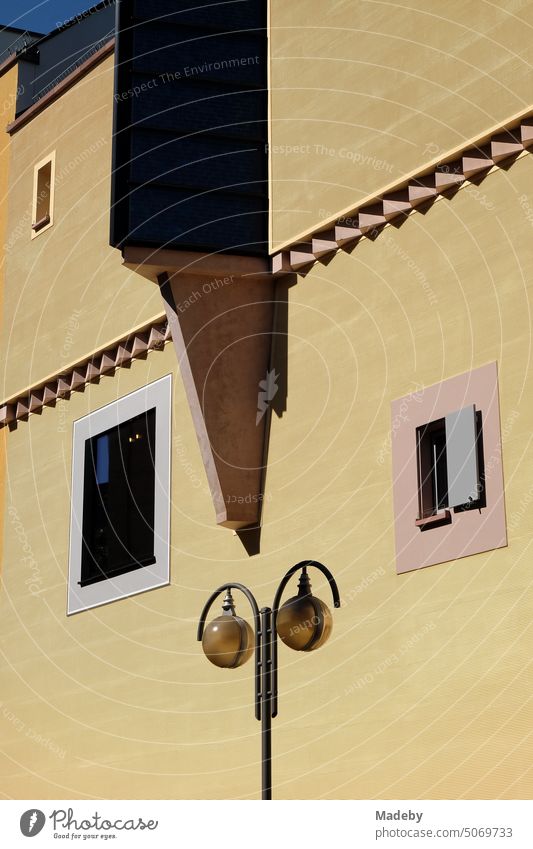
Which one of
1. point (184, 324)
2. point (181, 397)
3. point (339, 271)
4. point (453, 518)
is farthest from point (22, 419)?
point (453, 518)

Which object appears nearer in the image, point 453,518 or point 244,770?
point 453,518

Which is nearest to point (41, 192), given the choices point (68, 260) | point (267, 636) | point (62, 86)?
point (62, 86)

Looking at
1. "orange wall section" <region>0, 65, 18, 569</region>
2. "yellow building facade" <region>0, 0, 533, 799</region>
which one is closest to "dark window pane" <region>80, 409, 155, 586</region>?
"yellow building facade" <region>0, 0, 533, 799</region>

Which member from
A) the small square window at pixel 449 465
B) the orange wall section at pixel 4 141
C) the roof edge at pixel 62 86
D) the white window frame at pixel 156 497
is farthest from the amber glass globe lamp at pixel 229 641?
the orange wall section at pixel 4 141

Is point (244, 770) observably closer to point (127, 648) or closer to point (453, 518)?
point (127, 648)

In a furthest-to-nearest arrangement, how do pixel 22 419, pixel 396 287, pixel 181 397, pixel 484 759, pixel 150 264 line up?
pixel 22 419 < pixel 181 397 < pixel 150 264 < pixel 396 287 < pixel 484 759

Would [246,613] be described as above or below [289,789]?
above

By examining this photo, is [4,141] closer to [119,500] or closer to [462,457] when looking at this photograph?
[119,500]

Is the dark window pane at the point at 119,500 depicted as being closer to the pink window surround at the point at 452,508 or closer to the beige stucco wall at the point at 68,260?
the beige stucco wall at the point at 68,260

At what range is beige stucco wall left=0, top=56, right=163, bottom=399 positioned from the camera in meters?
16.3

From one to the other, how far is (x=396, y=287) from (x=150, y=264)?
2578 millimetres

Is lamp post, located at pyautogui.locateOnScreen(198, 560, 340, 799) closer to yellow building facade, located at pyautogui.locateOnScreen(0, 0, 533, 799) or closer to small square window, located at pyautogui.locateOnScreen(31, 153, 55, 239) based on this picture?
yellow building facade, located at pyautogui.locateOnScreen(0, 0, 533, 799)

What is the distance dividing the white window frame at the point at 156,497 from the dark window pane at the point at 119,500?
0.30 feet

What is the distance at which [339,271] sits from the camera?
12945 mm
